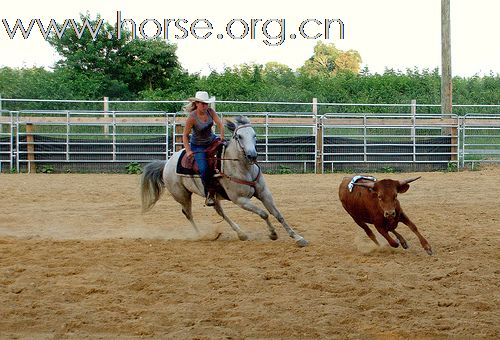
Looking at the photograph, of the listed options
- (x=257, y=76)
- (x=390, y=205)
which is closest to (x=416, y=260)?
(x=390, y=205)

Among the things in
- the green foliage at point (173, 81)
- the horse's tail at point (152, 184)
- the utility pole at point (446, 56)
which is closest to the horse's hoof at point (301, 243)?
the horse's tail at point (152, 184)

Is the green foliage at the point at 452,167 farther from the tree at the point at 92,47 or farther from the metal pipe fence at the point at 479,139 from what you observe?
Result: the tree at the point at 92,47

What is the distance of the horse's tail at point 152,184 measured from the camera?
34.8ft

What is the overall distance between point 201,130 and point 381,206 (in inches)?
107

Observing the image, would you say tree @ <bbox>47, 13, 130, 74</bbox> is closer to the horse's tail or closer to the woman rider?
the horse's tail

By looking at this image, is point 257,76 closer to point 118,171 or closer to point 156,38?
point 156,38

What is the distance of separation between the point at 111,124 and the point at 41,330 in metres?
15.7

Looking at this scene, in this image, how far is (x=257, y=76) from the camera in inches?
1230

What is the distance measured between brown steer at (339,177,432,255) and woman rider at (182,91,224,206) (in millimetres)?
1898

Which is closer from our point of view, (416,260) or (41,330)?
(41,330)

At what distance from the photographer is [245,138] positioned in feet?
29.4

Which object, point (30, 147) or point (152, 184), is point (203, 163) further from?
point (30, 147)

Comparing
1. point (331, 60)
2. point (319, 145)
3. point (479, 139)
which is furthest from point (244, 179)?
point (331, 60)

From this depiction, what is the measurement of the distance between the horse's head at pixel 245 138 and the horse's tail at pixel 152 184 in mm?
1787
